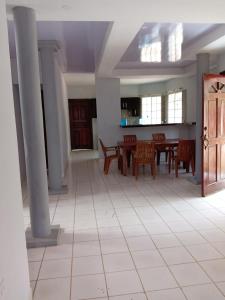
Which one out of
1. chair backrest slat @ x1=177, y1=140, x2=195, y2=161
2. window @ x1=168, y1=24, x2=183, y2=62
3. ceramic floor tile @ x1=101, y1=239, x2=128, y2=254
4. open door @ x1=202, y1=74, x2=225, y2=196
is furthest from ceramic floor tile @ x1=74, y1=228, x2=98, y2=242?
window @ x1=168, y1=24, x2=183, y2=62

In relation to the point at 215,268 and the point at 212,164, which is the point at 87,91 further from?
the point at 215,268

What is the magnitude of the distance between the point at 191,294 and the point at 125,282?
526 mm

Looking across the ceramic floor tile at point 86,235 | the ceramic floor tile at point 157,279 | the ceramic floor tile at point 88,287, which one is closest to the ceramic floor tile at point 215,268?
the ceramic floor tile at point 157,279

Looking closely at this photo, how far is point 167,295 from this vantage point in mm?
1964

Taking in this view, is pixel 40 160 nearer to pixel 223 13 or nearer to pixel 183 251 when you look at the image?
pixel 183 251

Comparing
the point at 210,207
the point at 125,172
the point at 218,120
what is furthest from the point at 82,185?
the point at 218,120

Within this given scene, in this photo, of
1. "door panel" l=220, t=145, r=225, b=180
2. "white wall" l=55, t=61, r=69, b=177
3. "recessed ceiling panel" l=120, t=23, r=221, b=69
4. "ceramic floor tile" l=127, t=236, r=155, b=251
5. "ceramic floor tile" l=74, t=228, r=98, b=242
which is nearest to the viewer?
"ceramic floor tile" l=127, t=236, r=155, b=251

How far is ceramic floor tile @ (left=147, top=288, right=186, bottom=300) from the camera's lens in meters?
1.94

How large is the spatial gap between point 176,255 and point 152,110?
316 inches

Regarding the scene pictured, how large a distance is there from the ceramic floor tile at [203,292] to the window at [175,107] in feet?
23.1

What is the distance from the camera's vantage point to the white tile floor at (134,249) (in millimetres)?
2055

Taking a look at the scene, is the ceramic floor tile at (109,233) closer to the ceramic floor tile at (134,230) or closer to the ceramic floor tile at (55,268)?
the ceramic floor tile at (134,230)

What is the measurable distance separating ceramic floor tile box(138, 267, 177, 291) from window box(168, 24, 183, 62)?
3.51 meters

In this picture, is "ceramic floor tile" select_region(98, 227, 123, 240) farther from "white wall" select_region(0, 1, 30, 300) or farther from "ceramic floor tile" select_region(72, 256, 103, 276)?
"white wall" select_region(0, 1, 30, 300)
